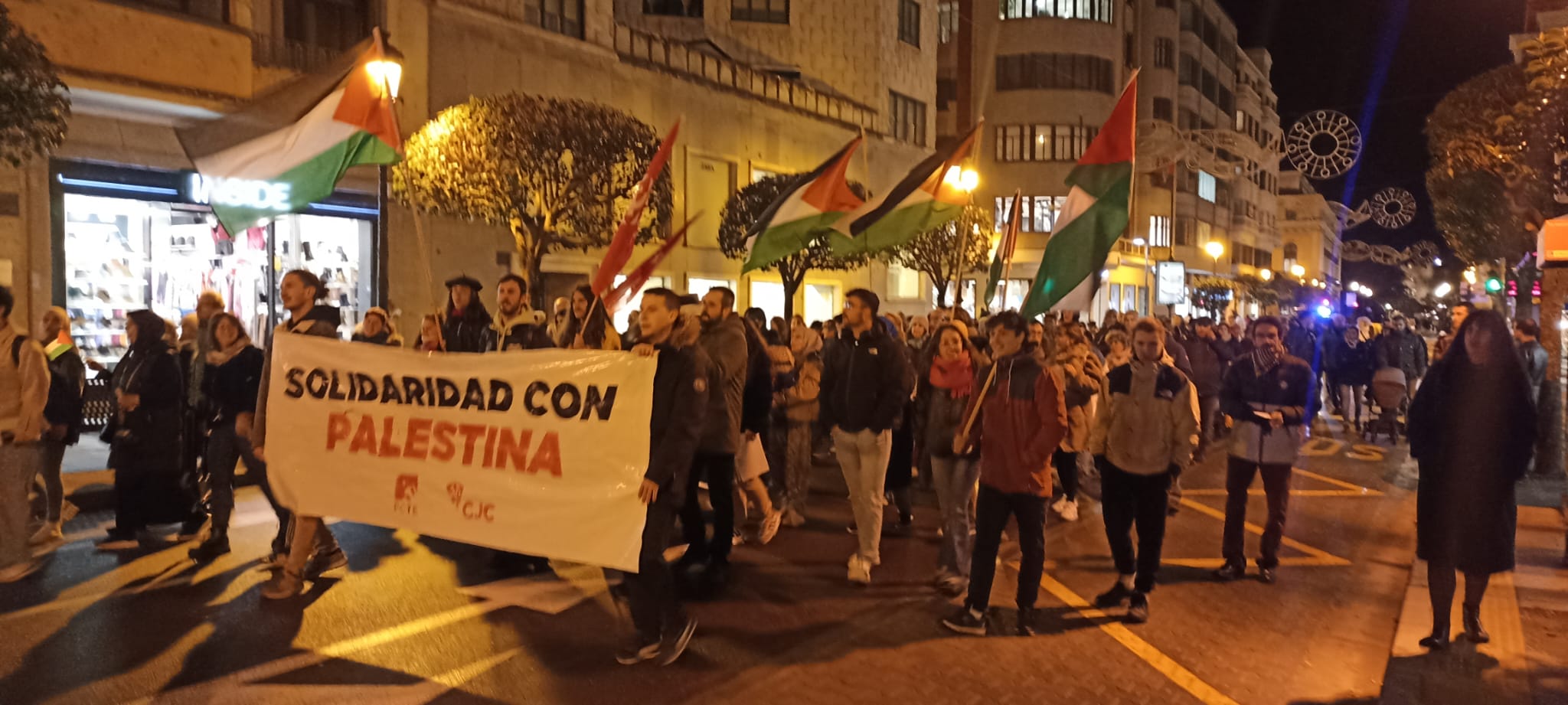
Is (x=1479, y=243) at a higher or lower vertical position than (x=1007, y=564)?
higher

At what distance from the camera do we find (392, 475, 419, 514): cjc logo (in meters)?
5.93

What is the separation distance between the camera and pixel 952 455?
6906 millimetres

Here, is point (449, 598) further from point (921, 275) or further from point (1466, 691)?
point (921, 275)

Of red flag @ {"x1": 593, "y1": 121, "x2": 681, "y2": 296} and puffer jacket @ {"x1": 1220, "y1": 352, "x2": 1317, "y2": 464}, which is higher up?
red flag @ {"x1": 593, "y1": 121, "x2": 681, "y2": 296}

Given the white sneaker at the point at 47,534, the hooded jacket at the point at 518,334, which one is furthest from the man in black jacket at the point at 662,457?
the white sneaker at the point at 47,534

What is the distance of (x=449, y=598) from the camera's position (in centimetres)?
646

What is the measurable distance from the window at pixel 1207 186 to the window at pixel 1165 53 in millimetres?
6779

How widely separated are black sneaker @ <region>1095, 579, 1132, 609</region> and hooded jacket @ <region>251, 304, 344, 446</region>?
504cm

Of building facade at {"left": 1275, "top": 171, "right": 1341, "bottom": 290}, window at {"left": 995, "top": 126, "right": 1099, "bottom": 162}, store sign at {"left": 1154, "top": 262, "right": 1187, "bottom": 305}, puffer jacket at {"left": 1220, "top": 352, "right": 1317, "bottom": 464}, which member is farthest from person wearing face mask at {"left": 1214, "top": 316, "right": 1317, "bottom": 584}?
building facade at {"left": 1275, "top": 171, "right": 1341, "bottom": 290}

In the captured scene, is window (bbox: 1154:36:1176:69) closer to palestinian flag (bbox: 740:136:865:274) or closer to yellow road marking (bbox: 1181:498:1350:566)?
yellow road marking (bbox: 1181:498:1350:566)

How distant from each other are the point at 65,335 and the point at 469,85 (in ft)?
39.5

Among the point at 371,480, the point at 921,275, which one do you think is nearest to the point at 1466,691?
the point at 371,480

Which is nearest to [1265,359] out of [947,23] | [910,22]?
[910,22]

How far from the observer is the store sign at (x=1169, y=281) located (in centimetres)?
4331
